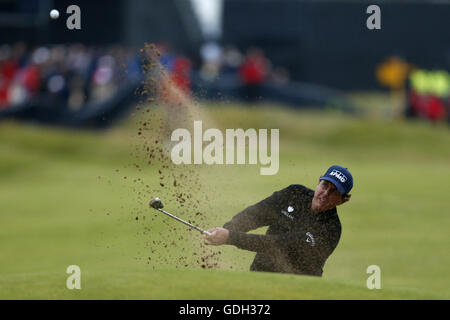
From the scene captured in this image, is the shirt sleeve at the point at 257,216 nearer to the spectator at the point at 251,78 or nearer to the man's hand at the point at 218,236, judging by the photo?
the man's hand at the point at 218,236

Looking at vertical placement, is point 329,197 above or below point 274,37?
below

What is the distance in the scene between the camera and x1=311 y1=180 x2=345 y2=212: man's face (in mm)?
6320

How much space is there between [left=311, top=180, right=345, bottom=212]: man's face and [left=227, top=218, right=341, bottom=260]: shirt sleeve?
0.18m

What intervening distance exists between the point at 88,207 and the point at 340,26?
2348 cm

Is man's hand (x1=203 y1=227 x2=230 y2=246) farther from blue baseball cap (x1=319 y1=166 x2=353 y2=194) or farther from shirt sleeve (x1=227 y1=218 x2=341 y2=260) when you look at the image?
blue baseball cap (x1=319 y1=166 x2=353 y2=194)

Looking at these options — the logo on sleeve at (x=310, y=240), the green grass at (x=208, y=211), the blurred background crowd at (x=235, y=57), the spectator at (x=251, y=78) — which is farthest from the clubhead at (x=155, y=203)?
the spectator at (x=251, y=78)

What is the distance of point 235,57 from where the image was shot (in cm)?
3067

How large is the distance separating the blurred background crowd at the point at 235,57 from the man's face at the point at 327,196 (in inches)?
440

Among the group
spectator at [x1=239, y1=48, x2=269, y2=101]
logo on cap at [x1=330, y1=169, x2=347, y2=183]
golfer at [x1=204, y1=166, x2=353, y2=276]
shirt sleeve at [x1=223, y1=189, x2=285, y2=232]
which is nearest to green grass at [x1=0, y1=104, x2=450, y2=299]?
golfer at [x1=204, y1=166, x2=353, y2=276]

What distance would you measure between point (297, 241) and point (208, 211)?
3.99 m

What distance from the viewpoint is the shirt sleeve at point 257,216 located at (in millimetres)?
6777

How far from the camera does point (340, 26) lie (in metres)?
39.0

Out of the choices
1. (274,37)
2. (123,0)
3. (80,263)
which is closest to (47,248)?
(80,263)
